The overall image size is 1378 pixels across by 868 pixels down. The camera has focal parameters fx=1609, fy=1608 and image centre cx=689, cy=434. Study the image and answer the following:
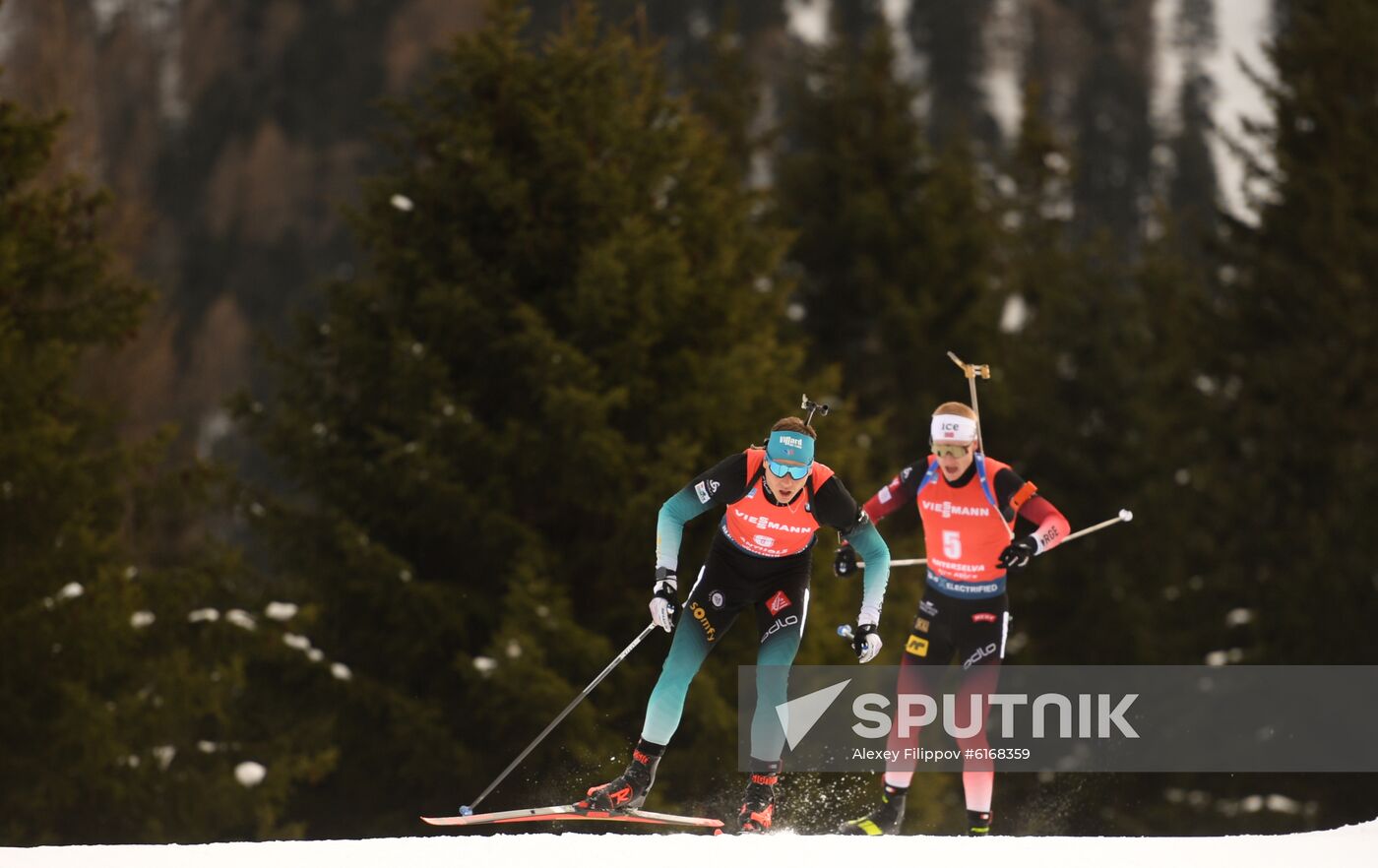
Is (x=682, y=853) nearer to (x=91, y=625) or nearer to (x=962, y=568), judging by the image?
(x=962, y=568)

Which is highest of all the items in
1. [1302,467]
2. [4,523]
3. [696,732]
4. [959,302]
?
[959,302]

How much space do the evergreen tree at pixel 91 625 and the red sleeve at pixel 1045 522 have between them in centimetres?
861

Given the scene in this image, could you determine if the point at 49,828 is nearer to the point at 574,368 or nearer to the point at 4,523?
the point at 4,523

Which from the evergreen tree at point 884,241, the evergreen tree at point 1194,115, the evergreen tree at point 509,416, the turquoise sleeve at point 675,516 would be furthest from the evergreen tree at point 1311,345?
the evergreen tree at point 1194,115

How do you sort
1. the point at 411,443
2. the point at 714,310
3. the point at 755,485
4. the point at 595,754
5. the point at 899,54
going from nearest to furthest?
the point at 755,485
the point at 595,754
the point at 411,443
the point at 714,310
the point at 899,54

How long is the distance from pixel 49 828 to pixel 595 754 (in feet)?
17.9

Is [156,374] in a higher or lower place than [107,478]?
higher

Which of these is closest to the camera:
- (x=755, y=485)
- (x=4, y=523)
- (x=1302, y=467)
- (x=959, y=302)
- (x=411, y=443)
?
(x=755, y=485)

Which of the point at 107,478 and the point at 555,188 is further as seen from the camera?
the point at 555,188

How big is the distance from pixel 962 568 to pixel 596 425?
6.71m

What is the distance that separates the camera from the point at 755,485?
9.21 meters

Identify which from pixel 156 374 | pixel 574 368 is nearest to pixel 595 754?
pixel 574 368

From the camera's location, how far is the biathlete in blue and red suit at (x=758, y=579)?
30.0ft

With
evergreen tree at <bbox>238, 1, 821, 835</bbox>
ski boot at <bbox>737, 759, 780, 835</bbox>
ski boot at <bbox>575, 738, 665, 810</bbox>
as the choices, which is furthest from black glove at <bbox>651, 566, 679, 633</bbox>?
evergreen tree at <bbox>238, 1, 821, 835</bbox>
